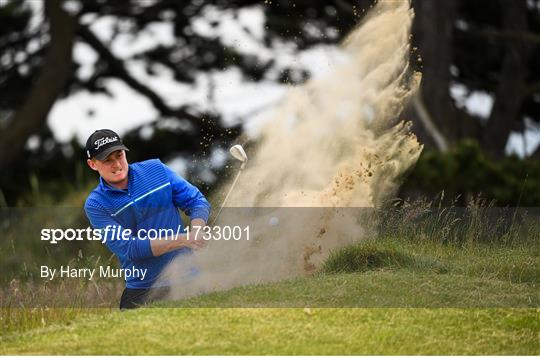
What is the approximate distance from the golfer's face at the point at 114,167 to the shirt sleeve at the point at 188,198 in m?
0.29

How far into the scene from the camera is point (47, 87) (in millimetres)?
15992

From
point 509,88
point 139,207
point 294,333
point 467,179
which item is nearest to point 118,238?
point 139,207

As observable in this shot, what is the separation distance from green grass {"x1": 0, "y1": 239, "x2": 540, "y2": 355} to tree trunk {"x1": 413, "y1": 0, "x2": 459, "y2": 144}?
7791mm

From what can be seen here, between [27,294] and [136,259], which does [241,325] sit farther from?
[27,294]

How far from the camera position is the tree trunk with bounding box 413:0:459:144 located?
15.2 m

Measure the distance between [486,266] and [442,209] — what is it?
0.50 m

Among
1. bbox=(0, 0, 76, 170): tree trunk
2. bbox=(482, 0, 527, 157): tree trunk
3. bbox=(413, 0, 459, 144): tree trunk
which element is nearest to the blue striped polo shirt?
bbox=(413, 0, 459, 144): tree trunk

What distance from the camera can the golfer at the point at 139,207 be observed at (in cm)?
691

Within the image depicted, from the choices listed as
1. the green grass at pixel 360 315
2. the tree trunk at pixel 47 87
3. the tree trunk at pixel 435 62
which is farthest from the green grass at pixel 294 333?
the tree trunk at pixel 47 87

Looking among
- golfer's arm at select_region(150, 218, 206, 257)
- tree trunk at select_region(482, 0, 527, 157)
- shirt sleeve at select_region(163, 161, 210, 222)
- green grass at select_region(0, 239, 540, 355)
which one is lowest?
tree trunk at select_region(482, 0, 527, 157)

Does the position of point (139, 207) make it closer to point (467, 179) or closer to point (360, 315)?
point (360, 315)

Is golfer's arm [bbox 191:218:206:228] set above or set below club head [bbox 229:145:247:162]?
below

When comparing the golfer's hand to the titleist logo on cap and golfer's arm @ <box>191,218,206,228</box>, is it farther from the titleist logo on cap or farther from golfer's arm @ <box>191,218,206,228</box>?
the titleist logo on cap

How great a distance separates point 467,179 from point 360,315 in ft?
18.9
